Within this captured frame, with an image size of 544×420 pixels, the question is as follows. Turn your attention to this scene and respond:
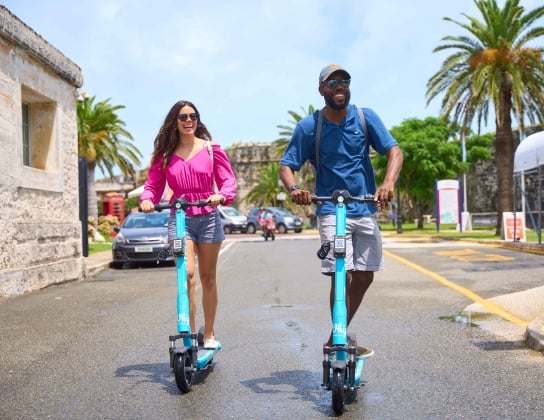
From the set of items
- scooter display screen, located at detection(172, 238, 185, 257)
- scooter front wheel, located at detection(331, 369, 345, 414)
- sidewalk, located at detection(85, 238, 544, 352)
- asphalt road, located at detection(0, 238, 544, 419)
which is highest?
scooter display screen, located at detection(172, 238, 185, 257)

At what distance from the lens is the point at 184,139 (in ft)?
17.6

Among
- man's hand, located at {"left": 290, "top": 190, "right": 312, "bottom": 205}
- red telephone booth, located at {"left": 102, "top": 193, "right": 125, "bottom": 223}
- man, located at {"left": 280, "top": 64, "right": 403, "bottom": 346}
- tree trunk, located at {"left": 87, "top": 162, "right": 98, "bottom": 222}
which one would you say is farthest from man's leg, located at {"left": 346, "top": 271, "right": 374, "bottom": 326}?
red telephone booth, located at {"left": 102, "top": 193, "right": 125, "bottom": 223}

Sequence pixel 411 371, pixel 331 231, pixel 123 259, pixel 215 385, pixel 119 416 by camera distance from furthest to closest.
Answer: pixel 123 259, pixel 411 371, pixel 215 385, pixel 331 231, pixel 119 416

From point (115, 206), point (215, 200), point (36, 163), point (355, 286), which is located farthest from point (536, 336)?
point (115, 206)

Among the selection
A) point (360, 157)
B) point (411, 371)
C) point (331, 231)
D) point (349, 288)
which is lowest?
point (411, 371)

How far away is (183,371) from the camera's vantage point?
453cm

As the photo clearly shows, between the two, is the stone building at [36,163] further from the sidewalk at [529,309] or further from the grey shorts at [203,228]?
the sidewalk at [529,309]

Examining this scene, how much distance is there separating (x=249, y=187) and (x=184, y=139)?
53.9 meters

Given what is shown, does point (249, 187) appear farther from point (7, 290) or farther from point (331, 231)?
point (331, 231)

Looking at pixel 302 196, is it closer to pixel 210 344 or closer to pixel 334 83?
pixel 334 83

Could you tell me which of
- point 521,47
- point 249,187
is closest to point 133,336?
point 521,47

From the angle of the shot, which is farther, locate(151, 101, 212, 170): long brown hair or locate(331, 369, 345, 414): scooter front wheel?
locate(151, 101, 212, 170): long brown hair

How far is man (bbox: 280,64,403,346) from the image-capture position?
4.57m

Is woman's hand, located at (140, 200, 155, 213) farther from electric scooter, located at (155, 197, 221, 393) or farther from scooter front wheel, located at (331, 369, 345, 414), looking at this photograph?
scooter front wheel, located at (331, 369, 345, 414)
